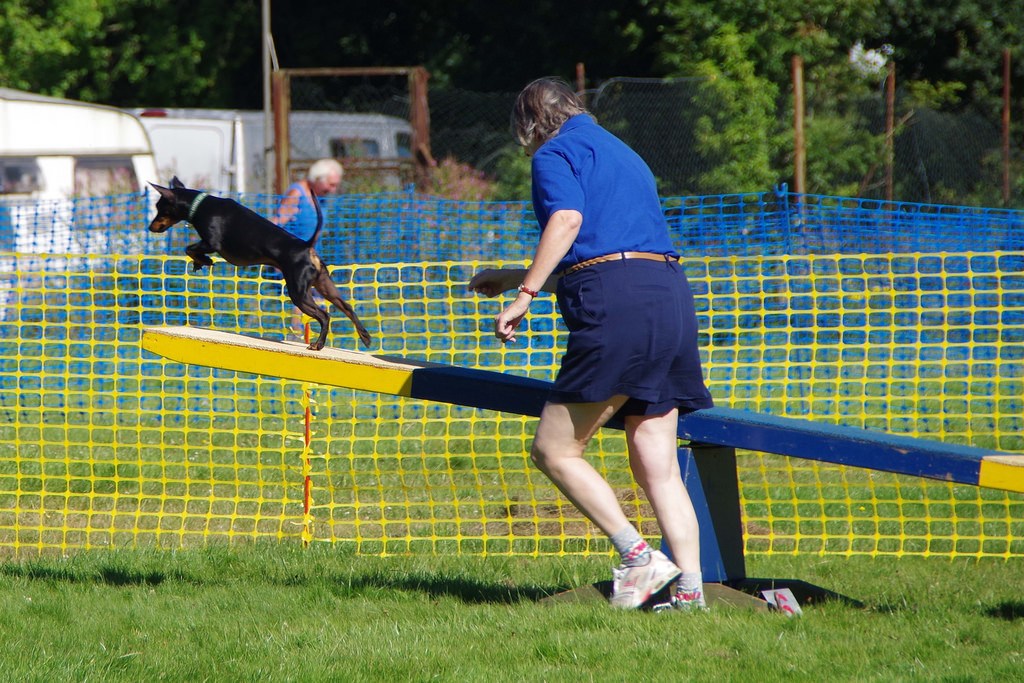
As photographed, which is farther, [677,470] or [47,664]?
[677,470]

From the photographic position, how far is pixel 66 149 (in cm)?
1424

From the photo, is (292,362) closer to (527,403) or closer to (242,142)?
(527,403)

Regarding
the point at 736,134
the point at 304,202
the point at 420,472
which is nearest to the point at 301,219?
the point at 304,202

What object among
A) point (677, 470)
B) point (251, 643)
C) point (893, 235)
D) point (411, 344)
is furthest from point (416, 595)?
point (893, 235)

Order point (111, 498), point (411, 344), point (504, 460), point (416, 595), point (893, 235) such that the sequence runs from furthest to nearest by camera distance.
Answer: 1. point (411, 344)
2. point (893, 235)
3. point (504, 460)
4. point (111, 498)
5. point (416, 595)

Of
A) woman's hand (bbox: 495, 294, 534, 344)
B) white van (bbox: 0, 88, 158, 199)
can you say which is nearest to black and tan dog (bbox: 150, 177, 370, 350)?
woman's hand (bbox: 495, 294, 534, 344)

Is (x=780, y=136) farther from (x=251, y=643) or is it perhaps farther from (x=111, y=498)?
(x=251, y=643)

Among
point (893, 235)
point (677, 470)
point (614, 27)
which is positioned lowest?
point (677, 470)

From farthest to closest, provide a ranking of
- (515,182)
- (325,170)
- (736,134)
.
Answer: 1. (515,182)
2. (736,134)
3. (325,170)

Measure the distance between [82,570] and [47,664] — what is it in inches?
53.6

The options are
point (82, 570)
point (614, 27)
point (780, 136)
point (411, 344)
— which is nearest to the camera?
point (82, 570)

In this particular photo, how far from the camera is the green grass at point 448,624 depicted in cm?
345

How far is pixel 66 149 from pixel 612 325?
1226cm

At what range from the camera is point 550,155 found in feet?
12.1
